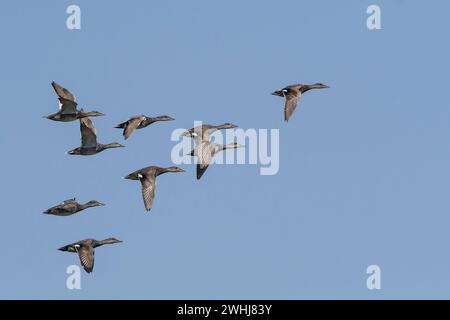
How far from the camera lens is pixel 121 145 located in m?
64.8

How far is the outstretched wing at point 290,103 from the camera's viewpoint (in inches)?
2364

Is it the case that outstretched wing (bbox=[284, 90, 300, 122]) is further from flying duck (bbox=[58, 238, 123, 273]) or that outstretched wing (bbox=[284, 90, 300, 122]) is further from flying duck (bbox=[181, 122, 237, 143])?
flying duck (bbox=[58, 238, 123, 273])

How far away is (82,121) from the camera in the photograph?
62.9m

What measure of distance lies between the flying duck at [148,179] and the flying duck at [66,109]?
3107 millimetres

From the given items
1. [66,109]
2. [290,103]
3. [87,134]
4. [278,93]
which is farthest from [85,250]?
[278,93]

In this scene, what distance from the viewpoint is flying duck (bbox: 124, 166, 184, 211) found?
191 ft

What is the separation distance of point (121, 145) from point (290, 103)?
7.66m

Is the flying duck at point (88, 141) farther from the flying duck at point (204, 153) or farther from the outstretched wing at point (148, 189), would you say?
the flying duck at point (204, 153)

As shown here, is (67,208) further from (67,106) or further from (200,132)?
(200,132)

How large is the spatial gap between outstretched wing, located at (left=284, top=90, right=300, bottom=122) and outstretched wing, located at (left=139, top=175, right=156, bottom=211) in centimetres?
533

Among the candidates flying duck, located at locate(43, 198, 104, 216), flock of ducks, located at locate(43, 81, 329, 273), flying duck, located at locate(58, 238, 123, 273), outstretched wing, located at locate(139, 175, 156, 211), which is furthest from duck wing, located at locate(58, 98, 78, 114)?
flying duck, located at locate(58, 238, 123, 273)

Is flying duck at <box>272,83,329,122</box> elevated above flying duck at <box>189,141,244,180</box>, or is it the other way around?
flying duck at <box>272,83,329,122</box>
